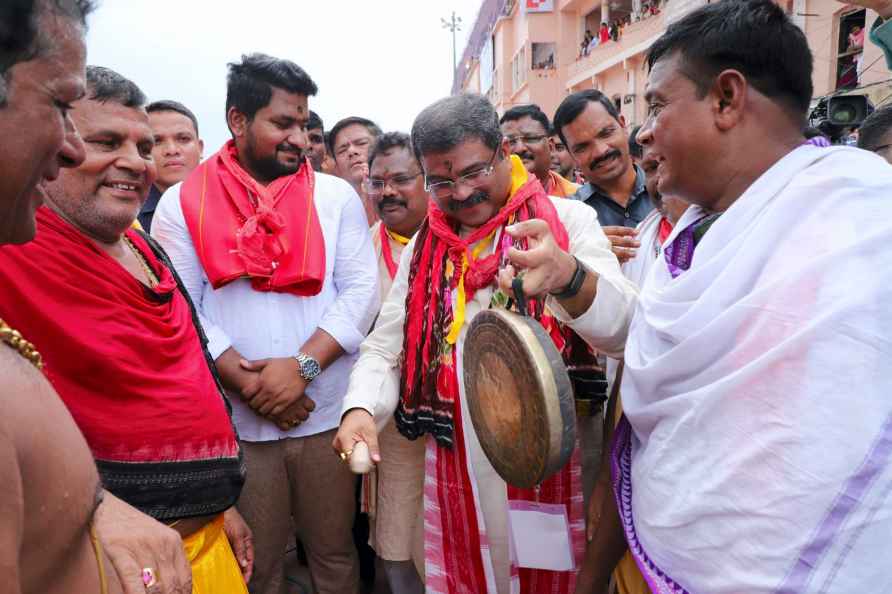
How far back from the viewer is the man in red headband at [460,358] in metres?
2.07

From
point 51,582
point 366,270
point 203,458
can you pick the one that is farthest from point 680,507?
point 366,270

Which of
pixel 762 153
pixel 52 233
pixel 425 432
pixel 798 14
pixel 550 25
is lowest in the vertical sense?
pixel 425 432

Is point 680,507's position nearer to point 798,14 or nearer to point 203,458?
point 203,458

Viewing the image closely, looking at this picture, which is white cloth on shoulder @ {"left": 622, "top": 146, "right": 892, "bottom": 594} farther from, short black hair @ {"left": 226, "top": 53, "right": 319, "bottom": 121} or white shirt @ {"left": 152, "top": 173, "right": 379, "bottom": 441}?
short black hair @ {"left": 226, "top": 53, "right": 319, "bottom": 121}

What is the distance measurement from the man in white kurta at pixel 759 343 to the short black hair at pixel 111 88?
1656 millimetres

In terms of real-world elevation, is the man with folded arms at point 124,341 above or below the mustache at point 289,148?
below

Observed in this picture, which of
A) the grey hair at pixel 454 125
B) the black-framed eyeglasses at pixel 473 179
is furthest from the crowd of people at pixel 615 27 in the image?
the black-framed eyeglasses at pixel 473 179

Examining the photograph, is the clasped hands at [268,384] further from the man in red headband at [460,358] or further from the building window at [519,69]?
the building window at [519,69]

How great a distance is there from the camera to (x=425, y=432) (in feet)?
7.36

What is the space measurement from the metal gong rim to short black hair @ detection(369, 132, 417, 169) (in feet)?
5.86

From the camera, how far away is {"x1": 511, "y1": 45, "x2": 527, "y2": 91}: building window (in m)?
31.9

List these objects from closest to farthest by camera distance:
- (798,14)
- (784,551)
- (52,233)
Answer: (784,551), (52,233), (798,14)

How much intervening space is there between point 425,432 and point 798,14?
14.4 metres

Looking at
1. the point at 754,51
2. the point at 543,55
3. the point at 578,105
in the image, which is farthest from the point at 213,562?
the point at 543,55
